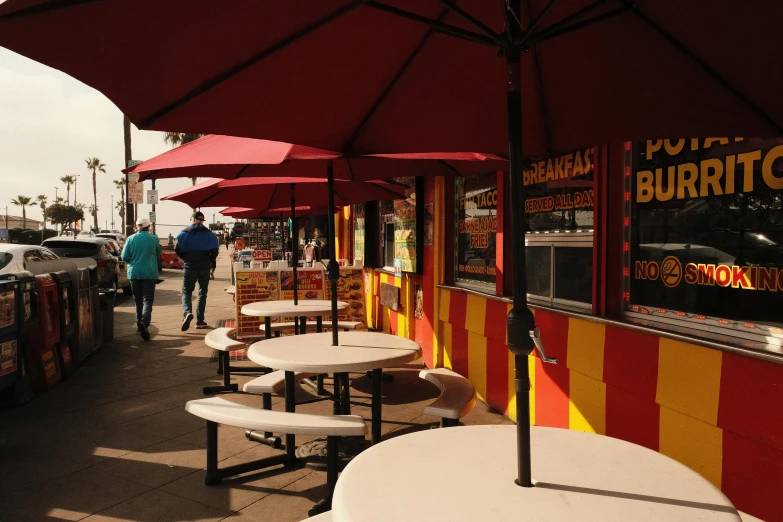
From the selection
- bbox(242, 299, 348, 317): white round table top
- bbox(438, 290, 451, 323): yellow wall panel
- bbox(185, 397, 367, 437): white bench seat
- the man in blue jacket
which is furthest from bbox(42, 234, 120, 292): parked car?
bbox(185, 397, 367, 437): white bench seat

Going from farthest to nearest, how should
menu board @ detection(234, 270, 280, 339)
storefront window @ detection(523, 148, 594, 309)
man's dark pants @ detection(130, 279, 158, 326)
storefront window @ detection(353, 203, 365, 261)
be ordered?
storefront window @ detection(353, 203, 365, 261) → man's dark pants @ detection(130, 279, 158, 326) → menu board @ detection(234, 270, 280, 339) → storefront window @ detection(523, 148, 594, 309)

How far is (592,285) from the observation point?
13.1ft

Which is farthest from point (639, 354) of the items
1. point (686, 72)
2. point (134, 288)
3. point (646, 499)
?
point (134, 288)

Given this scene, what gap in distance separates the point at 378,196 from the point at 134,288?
15.6ft

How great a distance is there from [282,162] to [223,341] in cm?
273

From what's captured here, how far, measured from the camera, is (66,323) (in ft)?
21.3

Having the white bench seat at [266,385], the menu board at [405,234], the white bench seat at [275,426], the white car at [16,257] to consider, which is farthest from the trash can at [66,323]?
the menu board at [405,234]

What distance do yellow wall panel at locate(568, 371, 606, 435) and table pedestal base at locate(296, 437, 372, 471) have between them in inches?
57.7

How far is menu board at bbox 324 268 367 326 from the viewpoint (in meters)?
8.89

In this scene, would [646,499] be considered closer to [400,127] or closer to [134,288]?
[400,127]

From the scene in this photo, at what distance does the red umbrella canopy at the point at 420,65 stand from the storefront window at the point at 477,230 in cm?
274

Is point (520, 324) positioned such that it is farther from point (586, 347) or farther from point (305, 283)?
point (305, 283)

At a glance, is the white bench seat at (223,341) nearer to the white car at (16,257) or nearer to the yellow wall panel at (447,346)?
the yellow wall panel at (447,346)

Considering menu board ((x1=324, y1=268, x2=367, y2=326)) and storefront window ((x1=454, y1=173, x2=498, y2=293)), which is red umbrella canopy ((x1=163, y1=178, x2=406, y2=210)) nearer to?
storefront window ((x1=454, y1=173, x2=498, y2=293))
